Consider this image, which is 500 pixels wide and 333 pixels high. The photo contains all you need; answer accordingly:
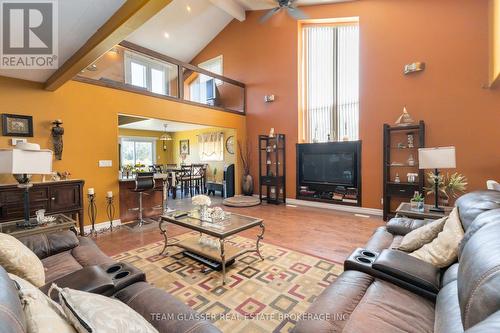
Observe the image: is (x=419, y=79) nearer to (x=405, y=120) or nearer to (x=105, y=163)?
(x=405, y=120)

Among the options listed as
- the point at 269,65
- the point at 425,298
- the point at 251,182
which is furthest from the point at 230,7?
the point at 425,298

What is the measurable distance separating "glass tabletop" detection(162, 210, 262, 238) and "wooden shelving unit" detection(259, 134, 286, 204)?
3296 mm

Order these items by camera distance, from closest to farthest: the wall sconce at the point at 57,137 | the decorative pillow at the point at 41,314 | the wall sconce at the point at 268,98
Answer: the decorative pillow at the point at 41,314
the wall sconce at the point at 57,137
the wall sconce at the point at 268,98

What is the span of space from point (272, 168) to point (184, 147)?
194 inches

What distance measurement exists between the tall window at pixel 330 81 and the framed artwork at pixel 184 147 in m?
5.57

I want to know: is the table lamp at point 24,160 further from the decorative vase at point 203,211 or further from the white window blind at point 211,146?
the white window blind at point 211,146

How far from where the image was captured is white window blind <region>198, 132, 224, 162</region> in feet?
27.4

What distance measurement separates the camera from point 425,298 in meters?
1.34

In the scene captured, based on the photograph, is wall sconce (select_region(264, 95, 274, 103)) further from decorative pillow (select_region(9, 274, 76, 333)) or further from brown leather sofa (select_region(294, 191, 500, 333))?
decorative pillow (select_region(9, 274, 76, 333))

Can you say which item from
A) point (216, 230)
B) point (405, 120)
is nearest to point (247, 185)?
point (405, 120)

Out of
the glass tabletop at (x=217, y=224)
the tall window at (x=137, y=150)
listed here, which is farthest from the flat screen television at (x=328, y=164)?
the tall window at (x=137, y=150)

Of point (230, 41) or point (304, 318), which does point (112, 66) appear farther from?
point (304, 318)

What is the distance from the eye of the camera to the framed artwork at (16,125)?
3260 mm

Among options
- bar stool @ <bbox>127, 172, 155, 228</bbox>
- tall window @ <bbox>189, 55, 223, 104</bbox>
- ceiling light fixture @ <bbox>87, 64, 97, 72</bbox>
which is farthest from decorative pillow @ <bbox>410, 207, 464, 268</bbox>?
tall window @ <bbox>189, 55, 223, 104</bbox>
